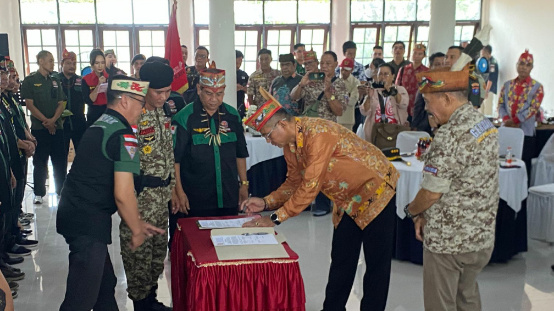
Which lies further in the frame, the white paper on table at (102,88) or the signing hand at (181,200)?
the white paper on table at (102,88)

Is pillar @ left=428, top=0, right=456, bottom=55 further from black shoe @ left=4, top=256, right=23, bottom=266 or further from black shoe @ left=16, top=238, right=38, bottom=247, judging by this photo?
black shoe @ left=4, top=256, right=23, bottom=266

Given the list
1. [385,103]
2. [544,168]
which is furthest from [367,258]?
[544,168]

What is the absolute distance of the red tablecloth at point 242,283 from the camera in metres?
2.71

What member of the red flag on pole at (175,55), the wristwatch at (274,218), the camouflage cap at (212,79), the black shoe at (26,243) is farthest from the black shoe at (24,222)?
the wristwatch at (274,218)

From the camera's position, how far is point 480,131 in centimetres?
269

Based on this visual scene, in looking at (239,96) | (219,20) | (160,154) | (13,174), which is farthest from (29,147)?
(239,96)

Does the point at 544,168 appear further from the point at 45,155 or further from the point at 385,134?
the point at 45,155

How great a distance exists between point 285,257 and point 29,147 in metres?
3.49

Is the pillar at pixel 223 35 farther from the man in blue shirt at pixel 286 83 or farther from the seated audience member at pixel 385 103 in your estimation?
the seated audience member at pixel 385 103

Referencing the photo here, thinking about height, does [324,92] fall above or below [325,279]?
above

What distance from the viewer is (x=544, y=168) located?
20.8 feet

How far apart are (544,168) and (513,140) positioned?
989mm

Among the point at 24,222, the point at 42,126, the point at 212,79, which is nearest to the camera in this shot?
the point at 212,79

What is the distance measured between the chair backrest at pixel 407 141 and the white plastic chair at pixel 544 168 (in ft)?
5.26
